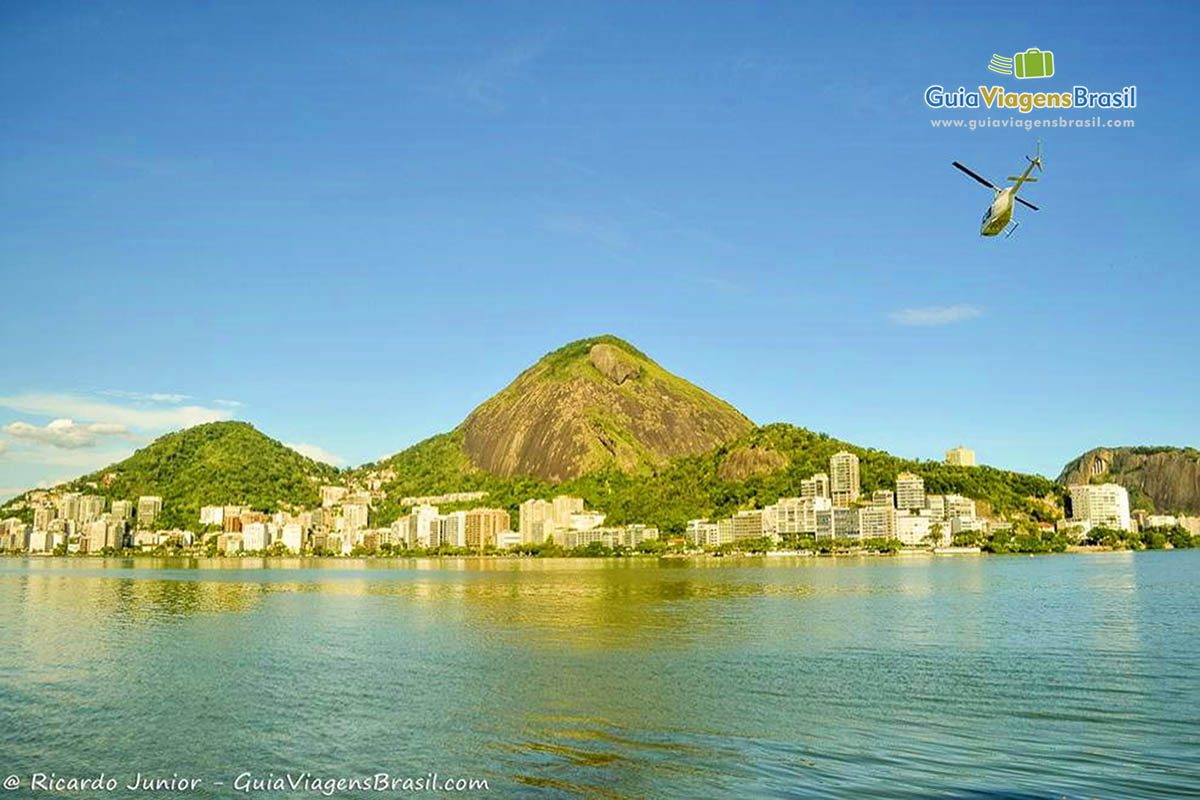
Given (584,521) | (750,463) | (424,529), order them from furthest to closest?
(750,463) → (424,529) → (584,521)

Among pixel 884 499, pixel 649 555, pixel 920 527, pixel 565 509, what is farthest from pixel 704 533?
pixel 920 527

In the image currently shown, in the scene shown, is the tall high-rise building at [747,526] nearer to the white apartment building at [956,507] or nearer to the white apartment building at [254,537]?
the white apartment building at [956,507]

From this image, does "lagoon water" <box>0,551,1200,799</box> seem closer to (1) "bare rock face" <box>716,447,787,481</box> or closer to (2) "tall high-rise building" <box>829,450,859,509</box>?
(2) "tall high-rise building" <box>829,450,859,509</box>

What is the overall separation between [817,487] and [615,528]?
3642 centimetres

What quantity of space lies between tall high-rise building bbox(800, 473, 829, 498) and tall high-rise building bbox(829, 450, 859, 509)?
4.05ft

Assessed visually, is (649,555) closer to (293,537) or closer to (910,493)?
(910,493)

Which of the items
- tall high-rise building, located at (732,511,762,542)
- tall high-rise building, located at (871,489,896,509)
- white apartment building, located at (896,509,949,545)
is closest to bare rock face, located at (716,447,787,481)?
tall high-rise building, located at (732,511,762,542)

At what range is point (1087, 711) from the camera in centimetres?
1841

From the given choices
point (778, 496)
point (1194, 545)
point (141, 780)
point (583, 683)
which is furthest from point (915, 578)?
point (1194, 545)

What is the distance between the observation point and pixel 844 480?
538 ft

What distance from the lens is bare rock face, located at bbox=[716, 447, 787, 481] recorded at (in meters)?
185

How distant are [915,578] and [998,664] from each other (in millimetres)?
48761

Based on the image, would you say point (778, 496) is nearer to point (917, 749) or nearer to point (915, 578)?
point (915, 578)

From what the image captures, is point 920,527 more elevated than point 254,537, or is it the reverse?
point 920,527
